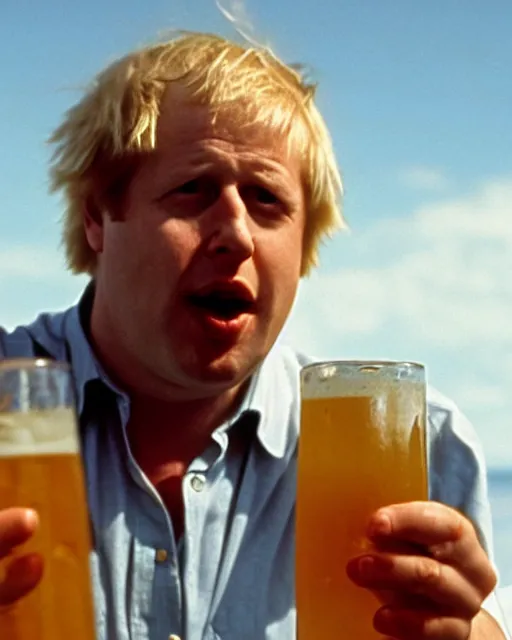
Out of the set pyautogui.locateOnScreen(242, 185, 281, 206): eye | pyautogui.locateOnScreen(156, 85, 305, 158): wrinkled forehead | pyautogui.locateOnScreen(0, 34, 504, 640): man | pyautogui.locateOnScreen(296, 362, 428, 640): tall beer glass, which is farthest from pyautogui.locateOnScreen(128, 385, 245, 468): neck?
pyautogui.locateOnScreen(296, 362, 428, 640): tall beer glass

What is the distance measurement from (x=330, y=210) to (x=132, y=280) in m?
0.56

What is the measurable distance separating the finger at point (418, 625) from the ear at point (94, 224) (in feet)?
4.07

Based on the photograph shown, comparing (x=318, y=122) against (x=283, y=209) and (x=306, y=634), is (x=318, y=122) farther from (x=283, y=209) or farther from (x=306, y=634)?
(x=306, y=634)

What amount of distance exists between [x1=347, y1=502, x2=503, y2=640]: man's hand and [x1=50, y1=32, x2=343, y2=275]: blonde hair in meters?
1.06

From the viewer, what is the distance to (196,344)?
1.90 metres

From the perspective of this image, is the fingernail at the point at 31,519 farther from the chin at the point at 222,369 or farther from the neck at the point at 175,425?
the neck at the point at 175,425

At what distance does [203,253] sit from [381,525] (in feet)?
2.85

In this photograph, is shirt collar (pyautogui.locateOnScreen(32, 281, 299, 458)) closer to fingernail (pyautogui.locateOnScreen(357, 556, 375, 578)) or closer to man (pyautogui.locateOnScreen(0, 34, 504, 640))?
man (pyautogui.locateOnScreen(0, 34, 504, 640))

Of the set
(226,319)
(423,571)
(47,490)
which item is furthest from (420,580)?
(226,319)

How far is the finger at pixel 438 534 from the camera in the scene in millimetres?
1149

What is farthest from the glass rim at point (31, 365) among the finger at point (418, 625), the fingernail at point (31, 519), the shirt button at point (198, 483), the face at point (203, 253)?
the shirt button at point (198, 483)

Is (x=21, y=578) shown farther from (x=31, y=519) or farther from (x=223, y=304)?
(x=223, y=304)

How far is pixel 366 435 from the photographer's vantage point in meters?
1.20

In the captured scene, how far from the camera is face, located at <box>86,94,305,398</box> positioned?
6.20ft
